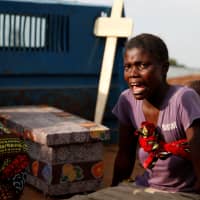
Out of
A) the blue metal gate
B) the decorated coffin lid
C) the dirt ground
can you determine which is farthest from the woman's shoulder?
the blue metal gate

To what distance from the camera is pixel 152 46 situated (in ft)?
6.65

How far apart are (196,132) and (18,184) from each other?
1016 mm

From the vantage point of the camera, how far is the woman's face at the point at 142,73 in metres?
2.03

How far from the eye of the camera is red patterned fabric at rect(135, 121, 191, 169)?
206 centimetres

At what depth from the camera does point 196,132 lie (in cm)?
199

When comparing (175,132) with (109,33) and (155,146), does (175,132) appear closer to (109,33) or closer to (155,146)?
(155,146)

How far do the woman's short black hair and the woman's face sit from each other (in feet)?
0.05

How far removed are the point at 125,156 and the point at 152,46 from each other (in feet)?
1.89

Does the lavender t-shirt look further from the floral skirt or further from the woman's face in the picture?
the floral skirt

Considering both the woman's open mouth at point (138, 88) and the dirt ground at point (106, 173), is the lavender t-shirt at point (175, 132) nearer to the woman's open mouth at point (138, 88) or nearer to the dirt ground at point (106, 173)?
the woman's open mouth at point (138, 88)

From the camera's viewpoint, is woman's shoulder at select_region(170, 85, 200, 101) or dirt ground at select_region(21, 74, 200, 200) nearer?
woman's shoulder at select_region(170, 85, 200, 101)

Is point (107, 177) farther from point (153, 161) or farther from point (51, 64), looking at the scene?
point (153, 161)

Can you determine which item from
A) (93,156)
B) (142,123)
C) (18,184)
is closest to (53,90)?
(93,156)

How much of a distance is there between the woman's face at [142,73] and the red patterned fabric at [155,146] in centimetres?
13
